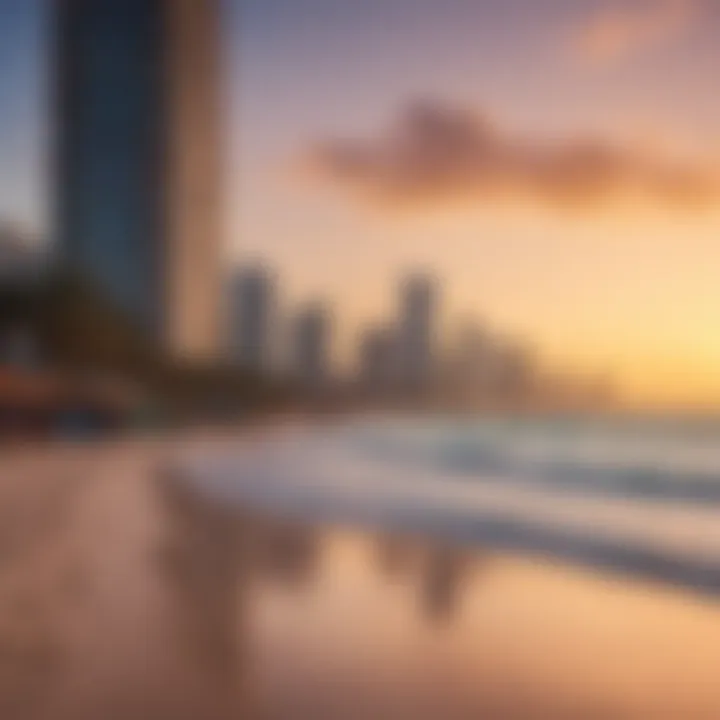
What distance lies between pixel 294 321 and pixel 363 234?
25 centimetres

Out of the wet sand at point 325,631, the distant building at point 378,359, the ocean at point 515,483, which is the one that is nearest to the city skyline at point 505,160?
the distant building at point 378,359

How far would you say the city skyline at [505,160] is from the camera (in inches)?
63.2

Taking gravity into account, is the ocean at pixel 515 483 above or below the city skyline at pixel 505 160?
below

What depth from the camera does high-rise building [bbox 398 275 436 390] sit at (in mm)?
1854

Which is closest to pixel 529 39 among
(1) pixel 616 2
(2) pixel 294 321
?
(1) pixel 616 2

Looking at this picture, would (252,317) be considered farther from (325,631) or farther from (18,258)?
(325,631)

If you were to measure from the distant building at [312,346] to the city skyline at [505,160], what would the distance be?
0.18 ft

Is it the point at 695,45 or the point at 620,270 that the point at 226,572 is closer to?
the point at 620,270

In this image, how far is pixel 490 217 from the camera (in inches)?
69.4

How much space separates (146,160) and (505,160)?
2.54ft

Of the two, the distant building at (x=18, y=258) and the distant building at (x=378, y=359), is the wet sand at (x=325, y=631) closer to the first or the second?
the distant building at (x=378, y=359)

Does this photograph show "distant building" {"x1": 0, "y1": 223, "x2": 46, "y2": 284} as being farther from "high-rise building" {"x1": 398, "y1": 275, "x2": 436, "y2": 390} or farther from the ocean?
"high-rise building" {"x1": 398, "y1": 275, "x2": 436, "y2": 390}

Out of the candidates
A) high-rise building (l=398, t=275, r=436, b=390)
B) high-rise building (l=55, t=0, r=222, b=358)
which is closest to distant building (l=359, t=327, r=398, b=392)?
high-rise building (l=398, t=275, r=436, b=390)

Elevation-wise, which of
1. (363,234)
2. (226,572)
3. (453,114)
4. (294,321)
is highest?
(453,114)
